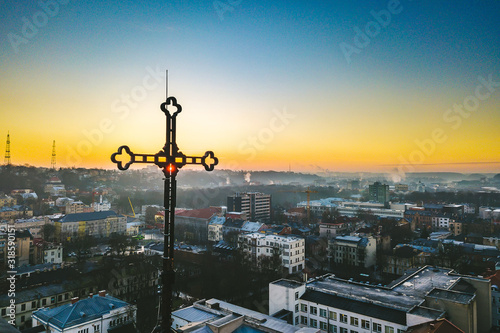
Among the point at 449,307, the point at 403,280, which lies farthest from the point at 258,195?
the point at 449,307

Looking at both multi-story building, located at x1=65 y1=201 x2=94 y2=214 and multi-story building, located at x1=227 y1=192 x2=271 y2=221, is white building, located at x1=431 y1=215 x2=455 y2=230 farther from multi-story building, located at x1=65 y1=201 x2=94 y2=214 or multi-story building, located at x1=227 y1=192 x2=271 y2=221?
multi-story building, located at x1=65 y1=201 x2=94 y2=214

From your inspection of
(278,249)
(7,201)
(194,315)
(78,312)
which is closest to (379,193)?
(278,249)

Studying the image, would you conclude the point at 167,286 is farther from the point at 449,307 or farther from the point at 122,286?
the point at 122,286

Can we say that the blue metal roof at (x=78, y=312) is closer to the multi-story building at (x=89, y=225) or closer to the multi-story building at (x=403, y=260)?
the multi-story building at (x=403, y=260)

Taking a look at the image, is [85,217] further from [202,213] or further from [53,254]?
[202,213]

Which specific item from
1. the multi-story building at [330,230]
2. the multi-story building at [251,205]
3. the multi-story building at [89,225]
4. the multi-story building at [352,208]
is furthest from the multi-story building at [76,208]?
the multi-story building at [352,208]

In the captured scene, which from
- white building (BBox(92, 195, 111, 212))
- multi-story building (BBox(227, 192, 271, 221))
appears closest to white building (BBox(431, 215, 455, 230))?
multi-story building (BBox(227, 192, 271, 221))
